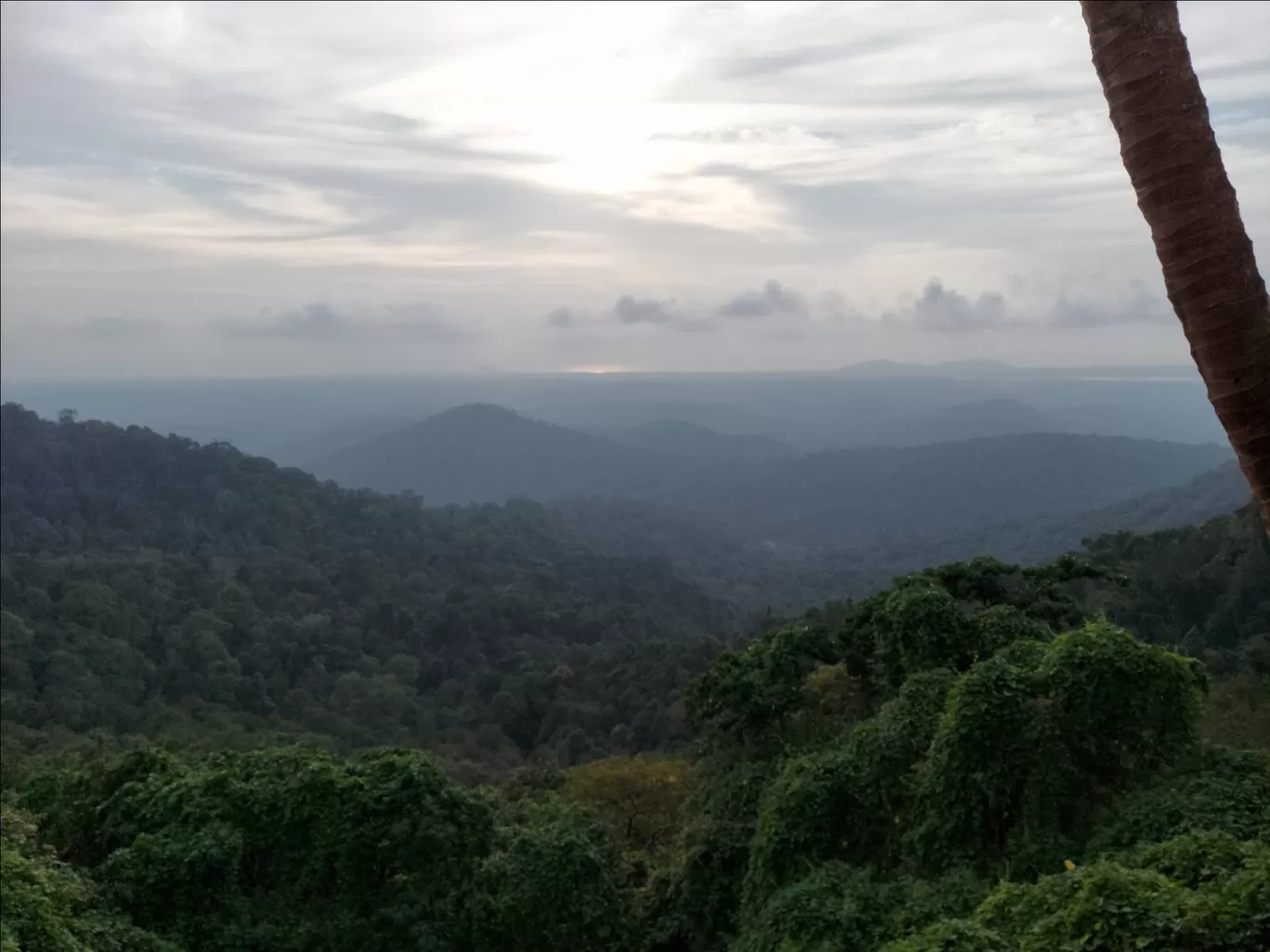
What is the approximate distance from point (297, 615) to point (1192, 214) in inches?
2430

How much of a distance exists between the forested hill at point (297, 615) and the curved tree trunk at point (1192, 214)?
84.9ft

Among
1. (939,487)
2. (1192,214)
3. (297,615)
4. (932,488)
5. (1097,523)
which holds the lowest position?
(297,615)

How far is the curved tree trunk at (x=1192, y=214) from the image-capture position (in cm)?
223

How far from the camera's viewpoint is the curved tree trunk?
223cm

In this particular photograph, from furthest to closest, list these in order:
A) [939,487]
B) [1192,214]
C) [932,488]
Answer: [932,488] < [939,487] < [1192,214]

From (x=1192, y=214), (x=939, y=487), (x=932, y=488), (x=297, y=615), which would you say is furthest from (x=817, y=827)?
(x=939, y=487)

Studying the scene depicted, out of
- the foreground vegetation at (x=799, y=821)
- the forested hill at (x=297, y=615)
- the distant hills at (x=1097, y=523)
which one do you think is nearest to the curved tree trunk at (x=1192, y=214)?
the foreground vegetation at (x=799, y=821)

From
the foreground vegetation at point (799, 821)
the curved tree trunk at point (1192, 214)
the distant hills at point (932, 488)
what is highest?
the curved tree trunk at point (1192, 214)

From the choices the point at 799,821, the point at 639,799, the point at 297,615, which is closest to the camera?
the point at 799,821

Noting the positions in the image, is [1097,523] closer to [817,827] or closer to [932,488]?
[932,488]

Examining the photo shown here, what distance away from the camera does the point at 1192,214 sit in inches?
88.4

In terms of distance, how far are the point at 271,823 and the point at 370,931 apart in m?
1.58

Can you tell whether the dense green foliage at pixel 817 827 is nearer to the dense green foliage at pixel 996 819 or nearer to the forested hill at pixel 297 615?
the dense green foliage at pixel 996 819

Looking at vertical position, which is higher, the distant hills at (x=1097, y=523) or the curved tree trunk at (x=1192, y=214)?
the curved tree trunk at (x=1192, y=214)
